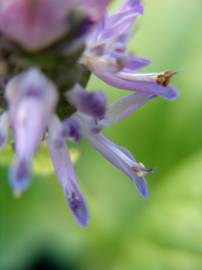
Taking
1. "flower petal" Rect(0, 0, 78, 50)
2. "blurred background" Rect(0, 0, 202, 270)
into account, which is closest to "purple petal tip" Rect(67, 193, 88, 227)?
"flower petal" Rect(0, 0, 78, 50)

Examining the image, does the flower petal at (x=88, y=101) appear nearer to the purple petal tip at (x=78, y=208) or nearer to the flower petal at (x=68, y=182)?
the flower petal at (x=68, y=182)

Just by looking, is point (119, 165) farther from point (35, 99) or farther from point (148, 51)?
point (148, 51)

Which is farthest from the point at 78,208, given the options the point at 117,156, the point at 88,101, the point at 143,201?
the point at 143,201

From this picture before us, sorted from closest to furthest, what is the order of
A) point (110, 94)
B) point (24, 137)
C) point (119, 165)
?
point (24, 137) → point (119, 165) → point (110, 94)

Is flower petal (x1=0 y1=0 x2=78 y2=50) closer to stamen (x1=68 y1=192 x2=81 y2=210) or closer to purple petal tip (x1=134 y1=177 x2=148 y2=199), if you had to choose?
stamen (x1=68 y1=192 x2=81 y2=210)

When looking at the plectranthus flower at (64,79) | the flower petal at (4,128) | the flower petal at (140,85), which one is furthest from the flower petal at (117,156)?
the flower petal at (4,128)

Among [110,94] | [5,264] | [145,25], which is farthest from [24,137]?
[145,25]
